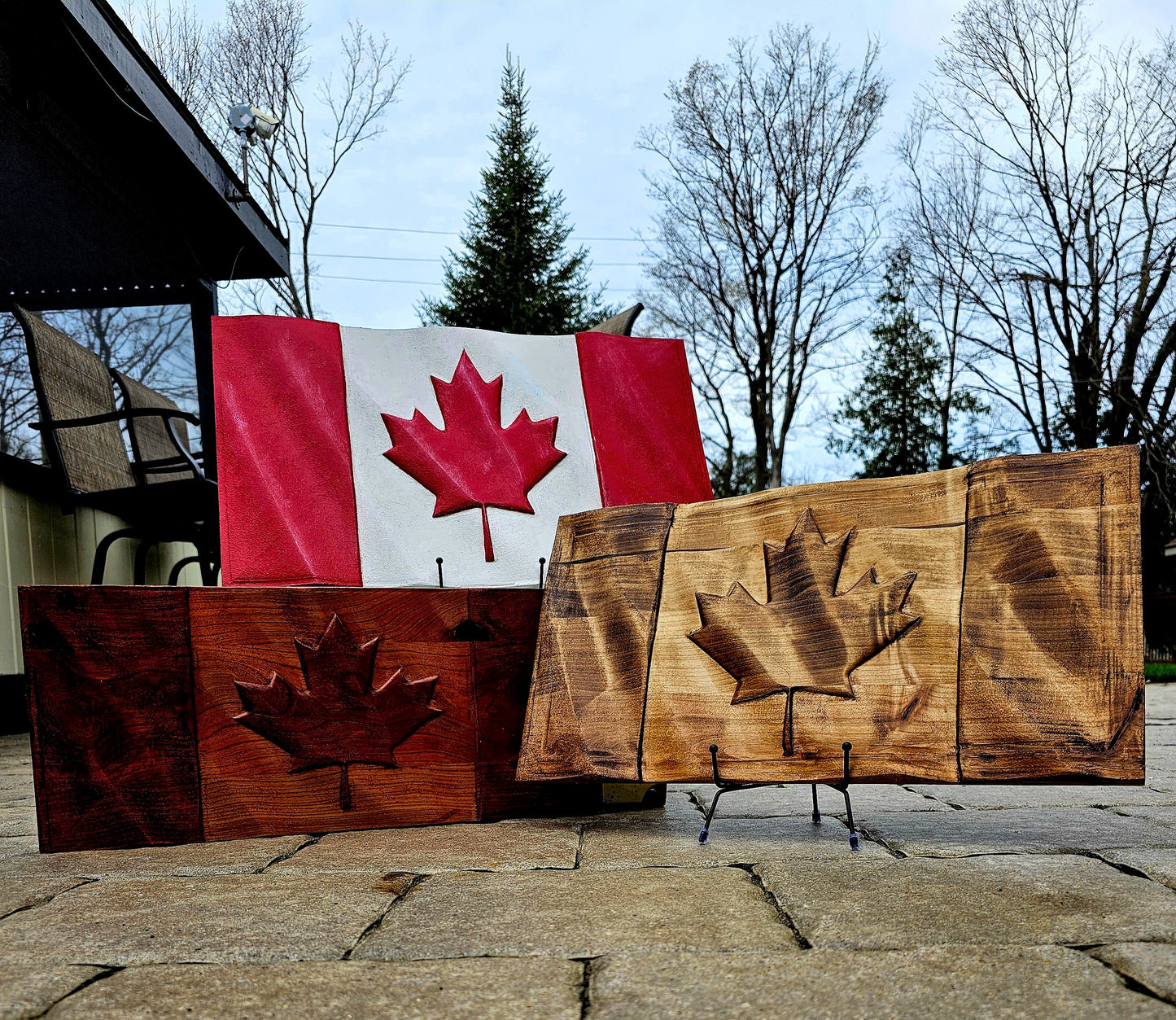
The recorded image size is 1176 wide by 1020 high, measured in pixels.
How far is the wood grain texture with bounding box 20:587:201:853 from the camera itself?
6.39 ft

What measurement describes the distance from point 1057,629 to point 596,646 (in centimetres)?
85

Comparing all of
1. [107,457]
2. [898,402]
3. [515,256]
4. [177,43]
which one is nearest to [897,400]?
[898,402]

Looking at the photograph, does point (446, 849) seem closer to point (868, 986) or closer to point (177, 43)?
point (868, 986)

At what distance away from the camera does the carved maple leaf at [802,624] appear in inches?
72.9

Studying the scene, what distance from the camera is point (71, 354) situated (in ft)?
12.8

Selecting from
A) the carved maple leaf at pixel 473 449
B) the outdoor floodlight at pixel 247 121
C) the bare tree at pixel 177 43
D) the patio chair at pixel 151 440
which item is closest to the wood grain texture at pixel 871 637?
the carved maple leaf at pixel 473 449

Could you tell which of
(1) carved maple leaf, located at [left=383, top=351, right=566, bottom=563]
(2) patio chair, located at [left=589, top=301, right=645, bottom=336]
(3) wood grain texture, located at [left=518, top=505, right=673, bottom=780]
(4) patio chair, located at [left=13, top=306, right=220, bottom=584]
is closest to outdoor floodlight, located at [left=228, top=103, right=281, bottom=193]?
(4) patio chair, located at [left=13, top=306, right=220, bottom=584]

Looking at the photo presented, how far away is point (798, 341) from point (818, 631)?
1205 cm

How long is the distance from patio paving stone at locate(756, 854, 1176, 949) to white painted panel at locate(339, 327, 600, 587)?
122 cm

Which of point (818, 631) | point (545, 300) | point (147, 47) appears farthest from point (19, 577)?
point (545, 300)

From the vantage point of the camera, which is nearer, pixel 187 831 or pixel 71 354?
pixel 187 831

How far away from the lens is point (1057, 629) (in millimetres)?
1733

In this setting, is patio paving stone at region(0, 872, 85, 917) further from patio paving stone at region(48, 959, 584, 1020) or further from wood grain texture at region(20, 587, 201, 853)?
patio paving stone at region(48, 959, 584, 1020)

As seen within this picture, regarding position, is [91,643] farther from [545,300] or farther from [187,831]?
[545,300]
